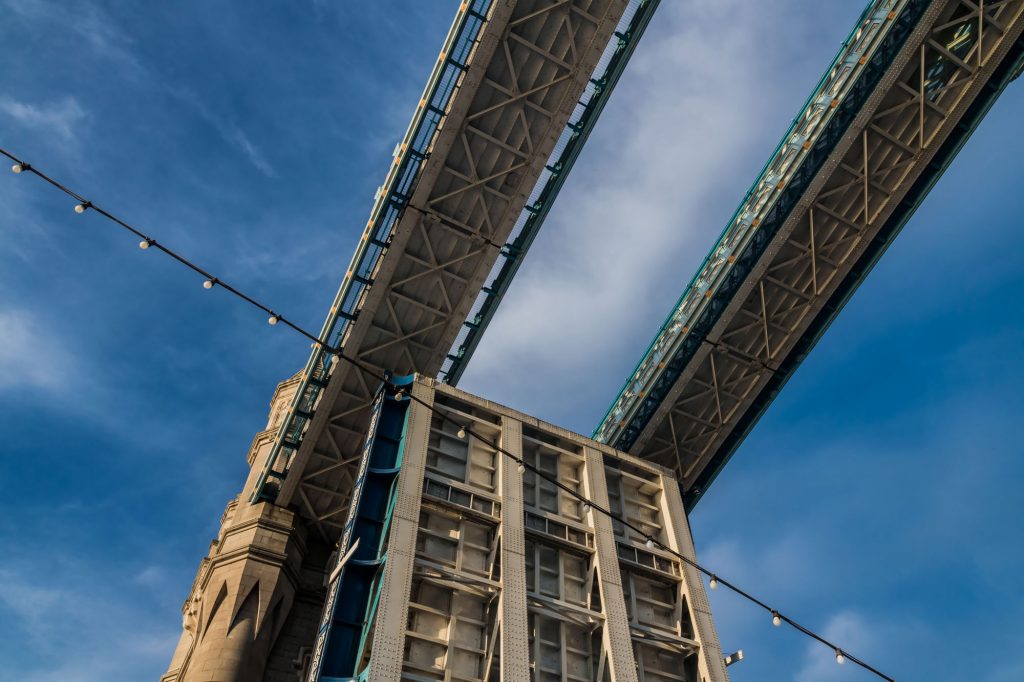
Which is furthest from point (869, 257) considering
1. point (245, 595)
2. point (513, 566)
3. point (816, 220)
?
point (245, 595)

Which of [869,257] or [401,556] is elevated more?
[869,257]

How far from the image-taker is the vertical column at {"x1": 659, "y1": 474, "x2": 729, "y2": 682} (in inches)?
1101

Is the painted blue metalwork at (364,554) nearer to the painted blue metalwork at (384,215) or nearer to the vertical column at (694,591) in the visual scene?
the painted blue metalwork at (384,215)

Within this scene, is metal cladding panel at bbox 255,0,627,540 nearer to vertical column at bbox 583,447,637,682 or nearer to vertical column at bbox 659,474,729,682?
vertical column at bbox 583,447,637,682

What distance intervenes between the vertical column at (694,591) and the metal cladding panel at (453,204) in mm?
11475

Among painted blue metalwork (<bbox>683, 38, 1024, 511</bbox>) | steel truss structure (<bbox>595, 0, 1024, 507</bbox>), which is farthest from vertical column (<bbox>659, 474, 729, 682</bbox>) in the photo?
painted blue metalwork (<bbox>683, 38, 1024, 511</bbox>)

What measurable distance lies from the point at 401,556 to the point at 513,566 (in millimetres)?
3935

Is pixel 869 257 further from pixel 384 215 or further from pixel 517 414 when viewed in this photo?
pixel 384 215

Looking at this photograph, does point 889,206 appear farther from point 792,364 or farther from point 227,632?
point 227,632

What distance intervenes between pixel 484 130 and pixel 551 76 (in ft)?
10.3

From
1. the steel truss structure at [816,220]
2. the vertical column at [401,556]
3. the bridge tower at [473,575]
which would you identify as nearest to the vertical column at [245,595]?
the bridge tower at [473,575]

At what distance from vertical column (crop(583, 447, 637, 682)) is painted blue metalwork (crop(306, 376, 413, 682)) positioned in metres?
7.87

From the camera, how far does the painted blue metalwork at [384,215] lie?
2773 cm

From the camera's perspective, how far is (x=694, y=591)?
1192 inches
